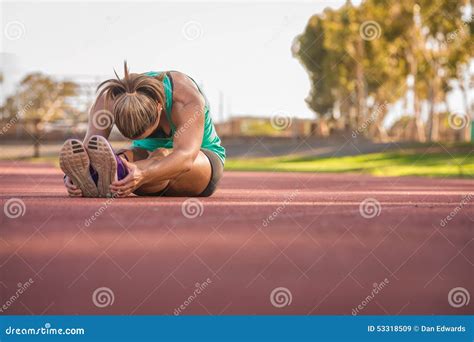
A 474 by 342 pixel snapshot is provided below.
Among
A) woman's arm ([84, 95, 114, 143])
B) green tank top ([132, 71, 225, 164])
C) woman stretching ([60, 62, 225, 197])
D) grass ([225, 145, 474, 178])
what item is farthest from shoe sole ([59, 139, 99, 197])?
grass ([225, 145, 474, 178])

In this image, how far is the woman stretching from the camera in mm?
4215

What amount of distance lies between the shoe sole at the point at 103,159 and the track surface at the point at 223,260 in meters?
0.33

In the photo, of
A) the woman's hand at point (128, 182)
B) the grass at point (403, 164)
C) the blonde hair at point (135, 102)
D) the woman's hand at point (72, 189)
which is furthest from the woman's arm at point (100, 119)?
the grass at point (403, 164)

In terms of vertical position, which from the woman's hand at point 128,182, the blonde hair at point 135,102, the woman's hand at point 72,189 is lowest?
the woman's hand at point 72,189

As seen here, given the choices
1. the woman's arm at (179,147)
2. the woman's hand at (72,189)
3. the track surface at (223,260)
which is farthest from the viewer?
the woman's hand at (72,189)

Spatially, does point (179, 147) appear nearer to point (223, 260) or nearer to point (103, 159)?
point (103, 159)

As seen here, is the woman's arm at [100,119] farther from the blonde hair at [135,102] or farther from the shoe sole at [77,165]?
the shoe sole at [77,165]

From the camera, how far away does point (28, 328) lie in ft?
10.9

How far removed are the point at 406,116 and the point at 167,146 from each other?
55.2 meters

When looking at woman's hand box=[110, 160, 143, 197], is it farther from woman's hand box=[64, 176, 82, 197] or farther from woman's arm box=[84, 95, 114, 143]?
woman's arm box=[84, 95, 114, 143]

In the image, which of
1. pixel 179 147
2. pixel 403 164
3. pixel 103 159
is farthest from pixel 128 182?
pixel 403 164

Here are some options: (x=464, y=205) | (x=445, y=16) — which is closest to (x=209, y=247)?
(x=464, y=205)

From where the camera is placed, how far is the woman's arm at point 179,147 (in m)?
4.35

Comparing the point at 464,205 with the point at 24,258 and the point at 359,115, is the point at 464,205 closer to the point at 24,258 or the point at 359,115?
the point at 24,258
